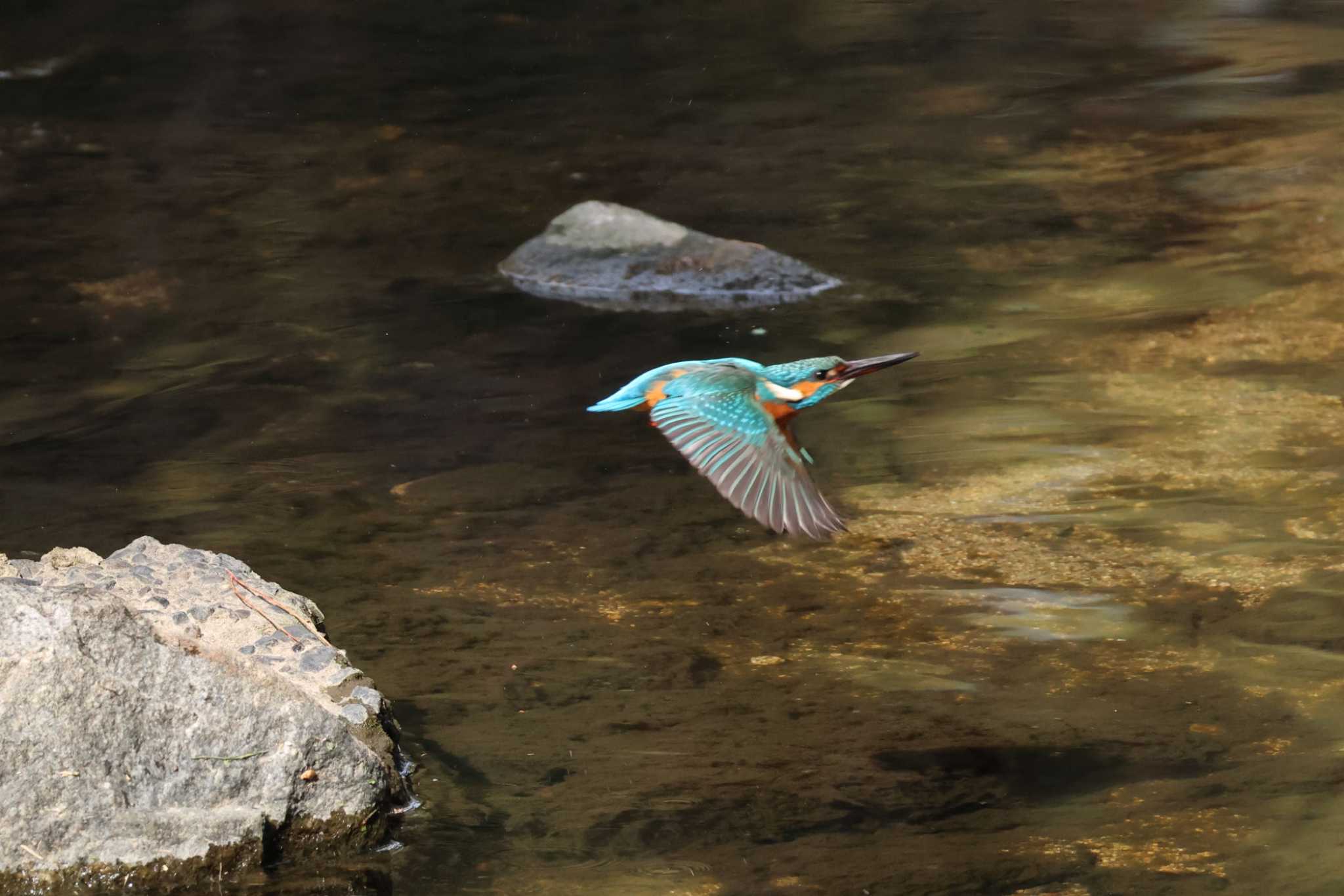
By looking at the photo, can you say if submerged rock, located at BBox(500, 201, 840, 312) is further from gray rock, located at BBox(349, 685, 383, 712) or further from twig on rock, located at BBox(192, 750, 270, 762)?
twig on rock, located at BBox(192, 750, 270, 762)

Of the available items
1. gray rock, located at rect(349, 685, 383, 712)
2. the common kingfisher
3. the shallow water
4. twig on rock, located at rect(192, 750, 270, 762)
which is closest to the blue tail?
the common kingfisher

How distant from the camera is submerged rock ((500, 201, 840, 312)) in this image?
6.77 m

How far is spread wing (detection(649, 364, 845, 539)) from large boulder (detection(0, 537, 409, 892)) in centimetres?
73

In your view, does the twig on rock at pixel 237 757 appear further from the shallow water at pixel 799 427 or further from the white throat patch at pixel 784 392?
the white throat patch at pixel 784 392

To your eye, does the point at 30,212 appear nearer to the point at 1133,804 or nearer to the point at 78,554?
the point at 78,554

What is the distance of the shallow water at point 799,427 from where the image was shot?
10.3 feet

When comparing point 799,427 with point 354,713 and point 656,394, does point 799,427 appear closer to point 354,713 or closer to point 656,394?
point 656,394

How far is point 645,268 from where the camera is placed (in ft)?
22.7

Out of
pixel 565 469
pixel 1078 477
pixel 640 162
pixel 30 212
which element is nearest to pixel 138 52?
pixel 30 212

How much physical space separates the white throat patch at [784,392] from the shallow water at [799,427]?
2.05ft

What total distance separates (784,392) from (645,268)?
11.9 ft

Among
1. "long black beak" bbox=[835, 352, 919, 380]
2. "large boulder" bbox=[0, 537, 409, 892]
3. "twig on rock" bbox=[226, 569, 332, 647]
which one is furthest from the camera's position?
"long black beak" bbox=[835, 352, 919, 380]

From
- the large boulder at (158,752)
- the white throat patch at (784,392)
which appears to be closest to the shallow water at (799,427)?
the large boulder at (158,752)

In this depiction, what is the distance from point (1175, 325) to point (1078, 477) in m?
1.52
